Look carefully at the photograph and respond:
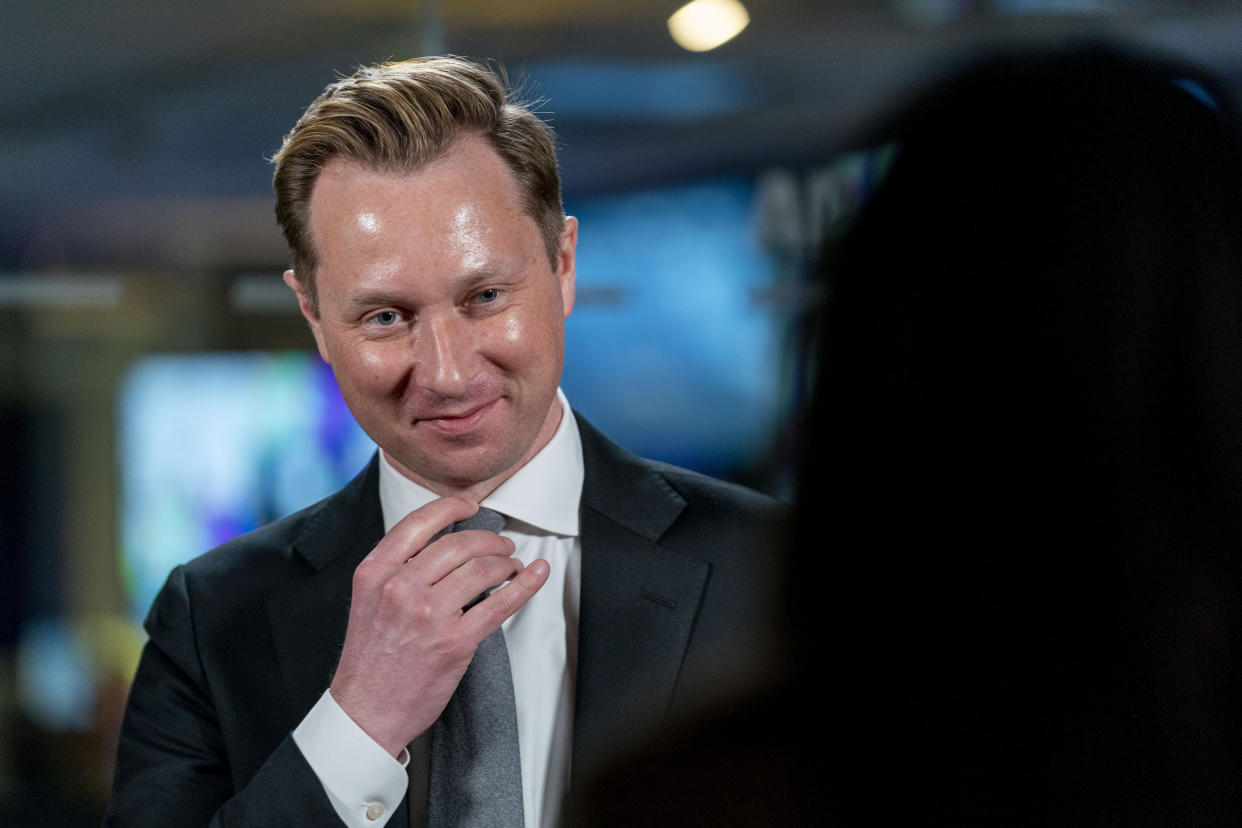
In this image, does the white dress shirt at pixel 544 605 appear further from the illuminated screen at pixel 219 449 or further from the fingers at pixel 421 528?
the illuminated screen at pixel 219 449

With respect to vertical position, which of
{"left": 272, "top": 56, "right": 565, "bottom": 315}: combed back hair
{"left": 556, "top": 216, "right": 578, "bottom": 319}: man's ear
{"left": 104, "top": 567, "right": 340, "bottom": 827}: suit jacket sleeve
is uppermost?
{"left": 272, "top": 56, "right": 565, "bottom": 315}: combed back hair

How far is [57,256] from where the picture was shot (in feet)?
6.72

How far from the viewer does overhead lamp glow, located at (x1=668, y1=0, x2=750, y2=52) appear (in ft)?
6.23

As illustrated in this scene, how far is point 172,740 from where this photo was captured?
41.2 inches

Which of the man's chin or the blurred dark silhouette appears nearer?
the blurred dark silhouette

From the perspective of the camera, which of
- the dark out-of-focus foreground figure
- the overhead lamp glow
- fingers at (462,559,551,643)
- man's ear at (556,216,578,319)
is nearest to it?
the dark out-of-focus foreground figure

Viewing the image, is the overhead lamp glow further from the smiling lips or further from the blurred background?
the smiling lips

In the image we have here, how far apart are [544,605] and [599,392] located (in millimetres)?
733

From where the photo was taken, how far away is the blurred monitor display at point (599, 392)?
1.78 meters

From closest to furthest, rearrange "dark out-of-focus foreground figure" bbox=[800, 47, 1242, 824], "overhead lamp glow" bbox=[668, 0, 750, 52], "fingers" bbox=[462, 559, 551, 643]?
"dark out-of-focus foreground figure" bbox=[800, 47, 1242, 824] < "fingers" bbox=[462, 559, 551, 643] < "overhead lamp glow" bbox=[668, 0, 750, 52]

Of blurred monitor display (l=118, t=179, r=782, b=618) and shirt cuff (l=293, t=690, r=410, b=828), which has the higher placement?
blurred monitor display (l=118, t=179, r=782, b=618)

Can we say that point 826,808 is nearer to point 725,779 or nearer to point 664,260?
point 725,779

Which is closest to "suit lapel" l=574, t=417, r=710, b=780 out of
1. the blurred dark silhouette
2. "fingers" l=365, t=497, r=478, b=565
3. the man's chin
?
the man's chin

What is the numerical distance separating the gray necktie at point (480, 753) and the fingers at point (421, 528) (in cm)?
17
